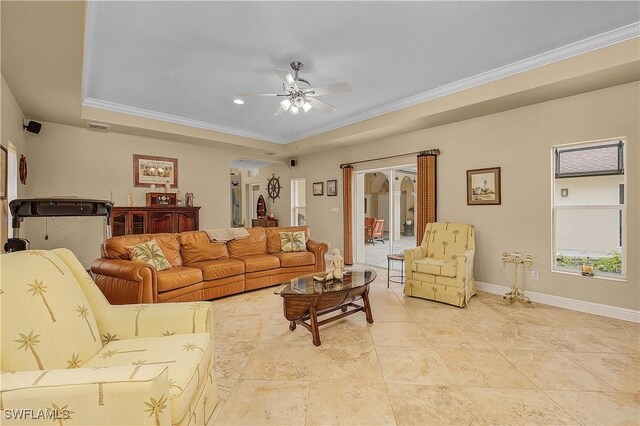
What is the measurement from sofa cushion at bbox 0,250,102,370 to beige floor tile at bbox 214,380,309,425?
857 mm

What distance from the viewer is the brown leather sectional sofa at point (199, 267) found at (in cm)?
309

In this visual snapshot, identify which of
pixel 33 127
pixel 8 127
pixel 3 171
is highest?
pixel 33 127

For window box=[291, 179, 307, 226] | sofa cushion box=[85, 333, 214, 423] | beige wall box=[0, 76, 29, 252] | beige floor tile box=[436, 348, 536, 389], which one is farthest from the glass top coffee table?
window box=[291, 179, 307, 226]

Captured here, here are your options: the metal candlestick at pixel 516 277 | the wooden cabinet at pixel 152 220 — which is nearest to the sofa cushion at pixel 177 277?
the wooden cabinet at pixel 152 220

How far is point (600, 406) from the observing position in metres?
1.81

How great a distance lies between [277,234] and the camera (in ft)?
16.1

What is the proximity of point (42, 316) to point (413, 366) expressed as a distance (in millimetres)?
2294

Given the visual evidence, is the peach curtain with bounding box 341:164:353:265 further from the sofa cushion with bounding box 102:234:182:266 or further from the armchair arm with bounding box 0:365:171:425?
the armchair arm with bounding box 0:365:171:425

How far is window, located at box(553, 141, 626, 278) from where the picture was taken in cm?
333

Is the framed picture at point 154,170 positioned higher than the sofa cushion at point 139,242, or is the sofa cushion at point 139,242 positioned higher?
the framed picture at point 154,170

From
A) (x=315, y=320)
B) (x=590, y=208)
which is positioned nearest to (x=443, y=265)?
(x=590, y=208)

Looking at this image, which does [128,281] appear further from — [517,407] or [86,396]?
[517,407]

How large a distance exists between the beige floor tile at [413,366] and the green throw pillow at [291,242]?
249cm

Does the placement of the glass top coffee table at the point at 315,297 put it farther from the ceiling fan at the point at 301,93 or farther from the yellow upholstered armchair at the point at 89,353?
the ceiling fan at the point at 301,93
